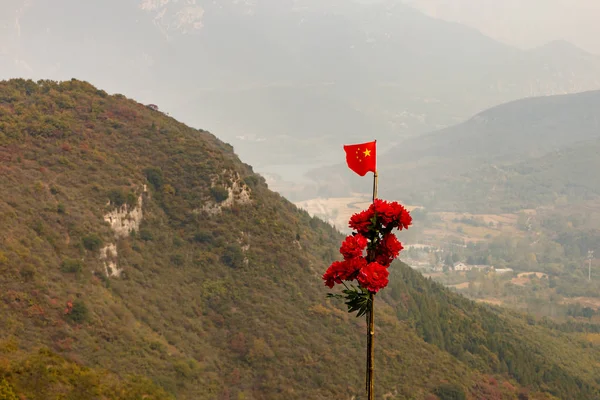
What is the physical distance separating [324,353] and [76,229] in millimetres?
36973

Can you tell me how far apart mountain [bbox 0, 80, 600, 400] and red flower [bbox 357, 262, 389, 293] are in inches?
1406

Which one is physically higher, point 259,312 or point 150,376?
point 259,312

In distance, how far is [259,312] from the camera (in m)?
82.6

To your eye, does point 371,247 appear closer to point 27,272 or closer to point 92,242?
point 27,272

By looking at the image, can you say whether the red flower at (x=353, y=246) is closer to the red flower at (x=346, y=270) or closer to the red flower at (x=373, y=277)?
the red flower at (x=346, y=270)

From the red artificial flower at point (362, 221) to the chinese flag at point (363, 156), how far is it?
13.4 feet

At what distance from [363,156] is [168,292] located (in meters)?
61.7

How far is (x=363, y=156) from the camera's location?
76.1 ft

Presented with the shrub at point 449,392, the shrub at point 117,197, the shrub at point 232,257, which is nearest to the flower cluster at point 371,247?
the shrub at point 449,392

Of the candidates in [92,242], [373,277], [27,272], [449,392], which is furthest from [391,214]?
[449,392]

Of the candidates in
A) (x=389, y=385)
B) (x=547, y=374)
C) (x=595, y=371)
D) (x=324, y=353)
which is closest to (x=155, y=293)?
(x=324, y=353)

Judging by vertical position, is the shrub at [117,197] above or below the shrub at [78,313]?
above

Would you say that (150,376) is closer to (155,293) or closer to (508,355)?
(155,293)

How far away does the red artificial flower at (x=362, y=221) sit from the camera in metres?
18.8
